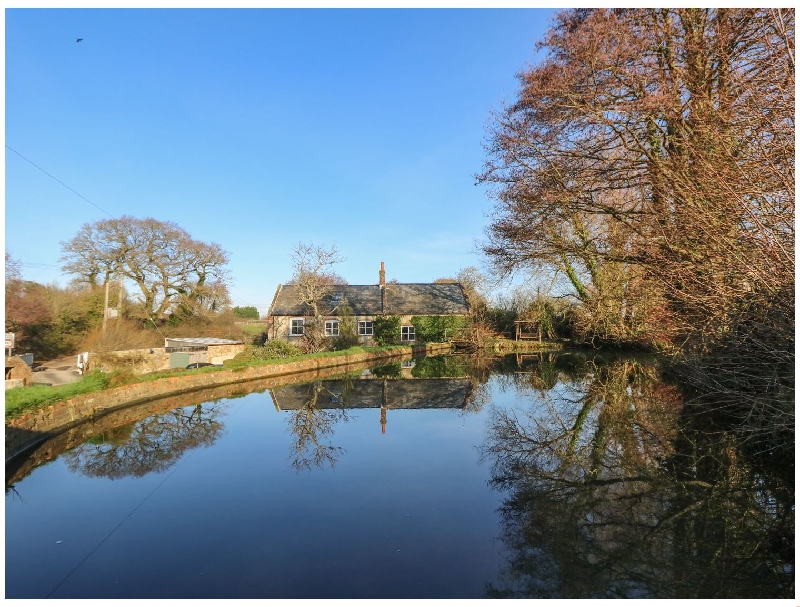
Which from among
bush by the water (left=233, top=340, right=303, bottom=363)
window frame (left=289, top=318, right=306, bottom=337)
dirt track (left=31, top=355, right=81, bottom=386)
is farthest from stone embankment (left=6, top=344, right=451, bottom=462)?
window frame (left=289, top=318, right=306, bottom=337)

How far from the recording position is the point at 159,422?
→ 859cm

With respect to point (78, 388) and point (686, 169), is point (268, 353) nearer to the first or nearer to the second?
point (78, 388)

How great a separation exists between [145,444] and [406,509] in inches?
190

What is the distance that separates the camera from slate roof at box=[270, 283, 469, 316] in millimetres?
30078

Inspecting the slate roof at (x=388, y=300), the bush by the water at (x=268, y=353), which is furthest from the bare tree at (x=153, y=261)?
the bush by the water at (x=268, y=353)

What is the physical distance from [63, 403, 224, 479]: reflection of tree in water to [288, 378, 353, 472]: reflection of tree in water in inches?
56.1

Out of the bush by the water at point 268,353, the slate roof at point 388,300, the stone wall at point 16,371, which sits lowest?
the stone wall at point 16,371

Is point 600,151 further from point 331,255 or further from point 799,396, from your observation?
point 331,255

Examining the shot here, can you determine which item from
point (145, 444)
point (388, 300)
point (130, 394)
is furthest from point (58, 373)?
point (388, 300)

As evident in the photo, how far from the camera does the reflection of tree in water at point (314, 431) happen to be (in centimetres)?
621

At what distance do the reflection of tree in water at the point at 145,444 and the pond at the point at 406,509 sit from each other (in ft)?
0.15

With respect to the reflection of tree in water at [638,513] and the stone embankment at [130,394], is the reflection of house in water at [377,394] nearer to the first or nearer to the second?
the stone embankment at [130,394]

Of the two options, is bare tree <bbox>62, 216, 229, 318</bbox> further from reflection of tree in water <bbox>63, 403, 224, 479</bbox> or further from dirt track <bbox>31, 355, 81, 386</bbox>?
reflection of tree in water <bbox>63, 403, 224, 479</bbox>
